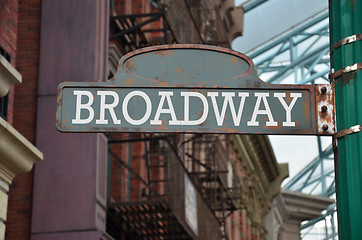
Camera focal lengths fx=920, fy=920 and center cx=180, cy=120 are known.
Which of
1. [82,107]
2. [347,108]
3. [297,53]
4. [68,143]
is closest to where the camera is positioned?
[347,108]

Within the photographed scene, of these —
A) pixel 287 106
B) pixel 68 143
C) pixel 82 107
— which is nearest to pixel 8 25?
pixel 68 143

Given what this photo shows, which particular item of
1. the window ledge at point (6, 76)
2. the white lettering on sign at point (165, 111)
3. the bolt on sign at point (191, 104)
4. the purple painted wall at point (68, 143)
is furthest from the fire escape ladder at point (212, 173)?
the white lettering on sign at point (165, 111)

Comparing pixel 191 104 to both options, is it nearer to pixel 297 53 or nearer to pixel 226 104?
pixel 226 104

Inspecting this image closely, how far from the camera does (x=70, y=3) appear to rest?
583 inches

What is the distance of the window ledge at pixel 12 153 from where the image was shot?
998cm

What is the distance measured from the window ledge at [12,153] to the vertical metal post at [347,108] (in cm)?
528

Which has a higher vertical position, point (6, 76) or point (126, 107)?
point (6, 76)

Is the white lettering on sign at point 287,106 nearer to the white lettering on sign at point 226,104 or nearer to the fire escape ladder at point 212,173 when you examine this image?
the white lettering on sign at point 226,104

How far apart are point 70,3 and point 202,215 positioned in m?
6.60

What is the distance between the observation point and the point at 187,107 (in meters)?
5.24

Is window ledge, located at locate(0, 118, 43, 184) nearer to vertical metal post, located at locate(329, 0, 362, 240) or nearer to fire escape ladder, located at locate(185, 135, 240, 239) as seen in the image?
vertical metal post, located at locate(329, 0, 362, 240)

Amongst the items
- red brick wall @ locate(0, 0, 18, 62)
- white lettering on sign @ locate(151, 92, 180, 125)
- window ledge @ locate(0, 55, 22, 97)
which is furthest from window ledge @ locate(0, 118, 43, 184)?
white lettering on sign @ locate(151, 92, 180, 125)

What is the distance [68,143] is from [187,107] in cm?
885

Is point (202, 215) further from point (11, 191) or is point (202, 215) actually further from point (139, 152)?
point (11, 191)
